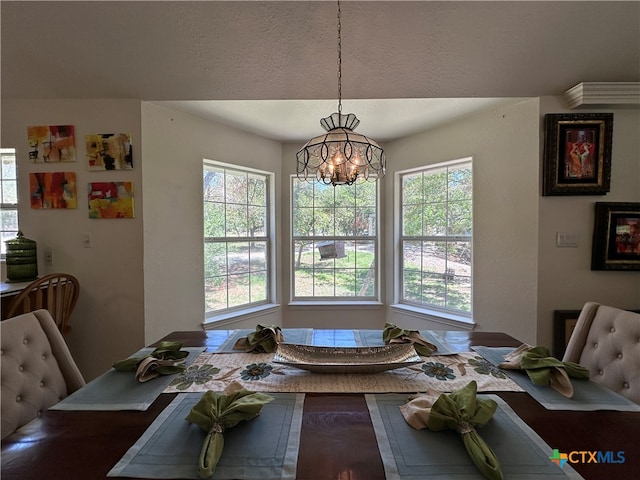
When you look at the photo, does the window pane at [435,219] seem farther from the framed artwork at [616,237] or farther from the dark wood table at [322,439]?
the dark wood table at [322,439]

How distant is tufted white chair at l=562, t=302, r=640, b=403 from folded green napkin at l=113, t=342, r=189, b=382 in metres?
1.61

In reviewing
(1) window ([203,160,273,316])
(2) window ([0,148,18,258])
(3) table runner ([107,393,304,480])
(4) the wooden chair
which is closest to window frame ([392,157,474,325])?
(1) window ([203,160,273,316])

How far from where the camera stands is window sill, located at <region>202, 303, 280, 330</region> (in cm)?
248

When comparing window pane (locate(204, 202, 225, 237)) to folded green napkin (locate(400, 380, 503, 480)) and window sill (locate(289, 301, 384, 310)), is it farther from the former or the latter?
folded green napkin (locate(400, 380, 503, 480))

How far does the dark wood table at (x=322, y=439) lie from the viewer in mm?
629

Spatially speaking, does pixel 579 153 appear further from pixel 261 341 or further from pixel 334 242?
pixel 261 341

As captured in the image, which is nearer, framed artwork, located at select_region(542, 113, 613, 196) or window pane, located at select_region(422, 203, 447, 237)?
framed artwork, located at select_region(542, 113, 613, 196)

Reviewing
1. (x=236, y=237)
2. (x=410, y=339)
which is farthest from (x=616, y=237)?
(x=236, y=237)

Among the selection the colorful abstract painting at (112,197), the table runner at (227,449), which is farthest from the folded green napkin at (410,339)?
the colorful abstract painting at (112,197)

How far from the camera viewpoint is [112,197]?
2068 mm

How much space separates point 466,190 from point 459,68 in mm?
1036

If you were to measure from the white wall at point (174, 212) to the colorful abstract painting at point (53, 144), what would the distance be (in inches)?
21.0

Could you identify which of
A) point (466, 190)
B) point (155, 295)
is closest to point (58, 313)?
point (155, 295)

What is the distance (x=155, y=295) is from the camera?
216cm
